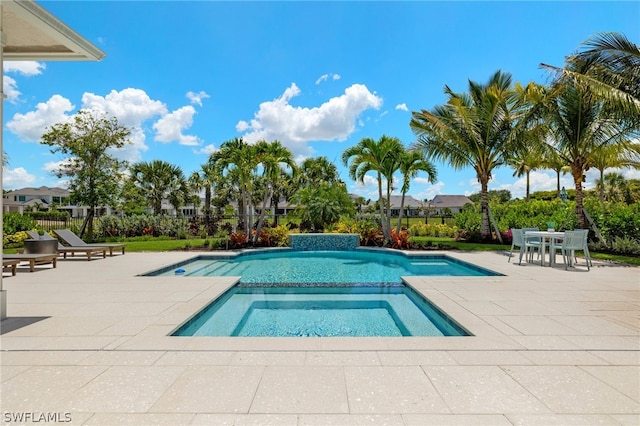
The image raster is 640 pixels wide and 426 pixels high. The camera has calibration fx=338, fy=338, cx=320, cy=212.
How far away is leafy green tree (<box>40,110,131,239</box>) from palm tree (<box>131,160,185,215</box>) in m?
9.39

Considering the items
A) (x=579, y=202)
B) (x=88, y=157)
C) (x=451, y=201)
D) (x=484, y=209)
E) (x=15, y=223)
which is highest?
(x=451, y=201)

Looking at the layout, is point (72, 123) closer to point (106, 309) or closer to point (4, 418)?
point (106, 309)

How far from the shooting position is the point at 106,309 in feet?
15.9

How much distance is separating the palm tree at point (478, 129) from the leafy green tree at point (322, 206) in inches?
178

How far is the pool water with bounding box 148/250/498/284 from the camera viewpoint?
27.5ft

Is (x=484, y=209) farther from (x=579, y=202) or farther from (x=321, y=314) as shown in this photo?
(x=321, y=314)

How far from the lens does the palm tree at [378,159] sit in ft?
46.0

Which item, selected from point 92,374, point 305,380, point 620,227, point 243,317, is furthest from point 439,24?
point 92,374

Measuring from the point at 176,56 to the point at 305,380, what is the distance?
42.0ft

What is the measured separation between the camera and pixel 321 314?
18.2 feet

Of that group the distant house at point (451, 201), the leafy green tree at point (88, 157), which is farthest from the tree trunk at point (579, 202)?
the distant house at point (451, 201)

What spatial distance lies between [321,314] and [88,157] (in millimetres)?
16489

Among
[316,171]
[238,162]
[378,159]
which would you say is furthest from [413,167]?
[316,171]

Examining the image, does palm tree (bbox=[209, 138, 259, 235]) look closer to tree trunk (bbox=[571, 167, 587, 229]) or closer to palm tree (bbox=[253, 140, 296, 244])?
palm tree (bbox=[253, 140, 296, 244])
